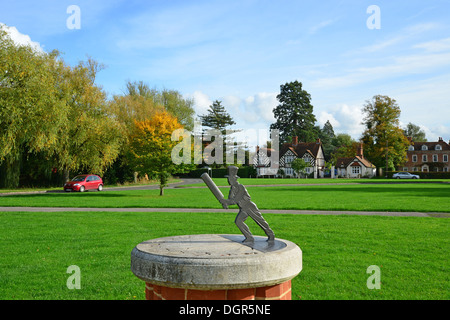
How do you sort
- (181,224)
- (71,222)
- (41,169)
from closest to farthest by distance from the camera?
1. (181,224)
2. (71,222)
3. (41,169)

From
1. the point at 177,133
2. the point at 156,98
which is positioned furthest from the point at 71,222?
the point at 156,98

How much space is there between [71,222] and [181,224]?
13.7 feet

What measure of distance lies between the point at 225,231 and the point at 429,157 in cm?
10023

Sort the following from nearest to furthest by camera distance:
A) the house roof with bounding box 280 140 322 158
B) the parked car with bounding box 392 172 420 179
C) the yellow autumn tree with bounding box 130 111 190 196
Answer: the yellow autumn tree with bounding box 130 111 190 196
the parked car with bounding box 392 172 420 179
the house roof with bounding box 280 140 322 158

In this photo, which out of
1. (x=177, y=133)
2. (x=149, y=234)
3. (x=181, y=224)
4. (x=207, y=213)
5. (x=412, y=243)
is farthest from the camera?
(x=177, y=133)

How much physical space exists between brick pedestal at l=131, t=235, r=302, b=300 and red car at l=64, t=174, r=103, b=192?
102ft

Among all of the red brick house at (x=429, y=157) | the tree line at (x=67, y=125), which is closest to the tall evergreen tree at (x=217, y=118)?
the tree line at (x=67, y=125)

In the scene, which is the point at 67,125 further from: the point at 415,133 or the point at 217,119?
the point at 415,133

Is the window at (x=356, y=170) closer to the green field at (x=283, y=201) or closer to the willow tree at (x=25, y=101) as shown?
the green field at (x=283, y=201)

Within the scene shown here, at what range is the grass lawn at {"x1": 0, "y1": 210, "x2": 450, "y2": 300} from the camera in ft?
20.1

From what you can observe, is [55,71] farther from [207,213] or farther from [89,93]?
[207,213]

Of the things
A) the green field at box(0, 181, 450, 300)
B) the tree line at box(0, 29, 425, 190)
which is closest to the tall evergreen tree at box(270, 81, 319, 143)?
the tree line at box(0, 29, 425, 190)

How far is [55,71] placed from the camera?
33.7 meters

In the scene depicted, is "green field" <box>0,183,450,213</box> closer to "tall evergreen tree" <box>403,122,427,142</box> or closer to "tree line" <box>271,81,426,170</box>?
"tree line" <box>271,81,426,170</box>
